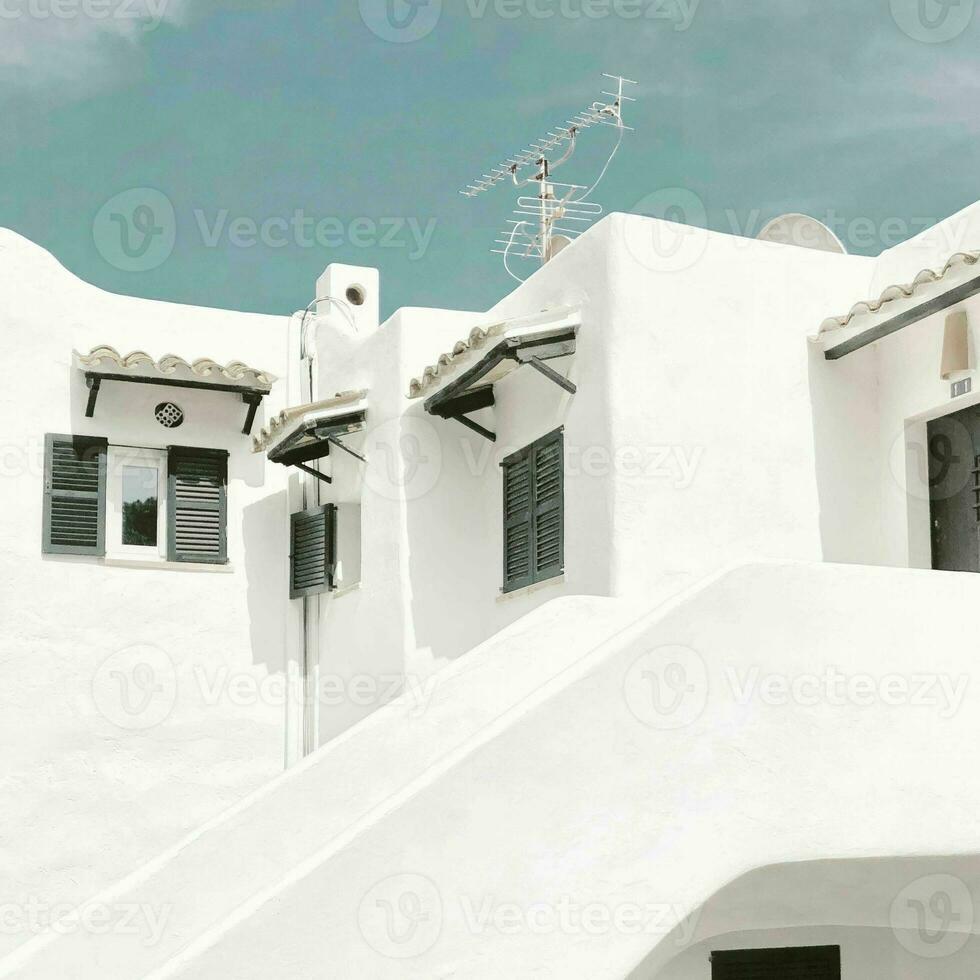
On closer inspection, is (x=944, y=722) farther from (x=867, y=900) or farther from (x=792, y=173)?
(x=792, y=173)

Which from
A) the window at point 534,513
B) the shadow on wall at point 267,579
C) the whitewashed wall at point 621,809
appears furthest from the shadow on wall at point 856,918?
the shadow on wall at point 267,579

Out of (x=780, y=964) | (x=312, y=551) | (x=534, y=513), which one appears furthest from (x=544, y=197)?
(x=780, y=964)

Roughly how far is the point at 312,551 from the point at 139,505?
175 cm

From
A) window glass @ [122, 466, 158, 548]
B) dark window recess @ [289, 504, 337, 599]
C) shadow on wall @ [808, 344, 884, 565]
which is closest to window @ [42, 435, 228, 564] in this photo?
window glass @ [122, 466, 158, 548]

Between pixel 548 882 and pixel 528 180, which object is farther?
pixel 528 180

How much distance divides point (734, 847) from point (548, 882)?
1.13 metres

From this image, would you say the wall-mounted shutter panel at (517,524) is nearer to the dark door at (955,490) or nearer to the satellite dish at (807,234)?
the satellite dish at (807,234)

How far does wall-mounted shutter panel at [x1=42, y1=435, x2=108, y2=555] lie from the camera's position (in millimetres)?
12891

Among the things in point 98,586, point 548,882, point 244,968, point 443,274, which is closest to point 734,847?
point 548,882

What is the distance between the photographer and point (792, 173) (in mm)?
13734

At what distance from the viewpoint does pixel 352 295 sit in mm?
14992

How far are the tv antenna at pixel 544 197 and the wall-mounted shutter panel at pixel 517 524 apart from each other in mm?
3605

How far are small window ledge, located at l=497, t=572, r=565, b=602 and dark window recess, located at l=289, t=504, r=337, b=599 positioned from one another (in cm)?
228

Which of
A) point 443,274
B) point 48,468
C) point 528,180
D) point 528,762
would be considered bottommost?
point 528,762
